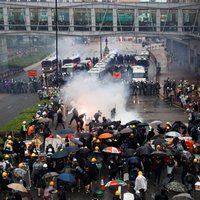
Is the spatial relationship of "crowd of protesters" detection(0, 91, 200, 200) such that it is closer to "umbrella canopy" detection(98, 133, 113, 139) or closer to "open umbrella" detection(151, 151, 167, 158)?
"open umbrella" detection(151, 151, 167, 158)

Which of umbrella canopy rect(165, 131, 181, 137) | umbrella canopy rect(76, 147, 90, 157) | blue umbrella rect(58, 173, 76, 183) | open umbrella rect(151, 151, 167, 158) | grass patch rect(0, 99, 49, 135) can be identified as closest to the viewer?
blue umbrella rect(58, 173, 76, 183)

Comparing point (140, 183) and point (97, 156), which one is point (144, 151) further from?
point (140, 183)

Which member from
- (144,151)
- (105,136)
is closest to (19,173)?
(144,151)

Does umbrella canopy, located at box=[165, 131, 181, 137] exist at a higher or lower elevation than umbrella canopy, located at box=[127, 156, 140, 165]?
higher

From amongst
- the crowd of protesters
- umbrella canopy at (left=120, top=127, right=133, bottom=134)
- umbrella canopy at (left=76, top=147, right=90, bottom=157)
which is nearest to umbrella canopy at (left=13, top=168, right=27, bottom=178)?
the crowd of protesters

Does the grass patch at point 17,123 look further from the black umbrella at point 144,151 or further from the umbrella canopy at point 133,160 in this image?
the umbrella canopy at point 133,160

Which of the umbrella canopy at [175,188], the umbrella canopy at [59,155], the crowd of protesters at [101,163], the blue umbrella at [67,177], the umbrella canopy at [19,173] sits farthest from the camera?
the umbrella canopy at [59,155]

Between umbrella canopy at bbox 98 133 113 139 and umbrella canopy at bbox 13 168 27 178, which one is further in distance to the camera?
umbrella canopy at bbox 98 133 113 139

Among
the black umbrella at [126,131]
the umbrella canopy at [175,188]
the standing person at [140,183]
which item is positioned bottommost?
the standing person at [140,183]

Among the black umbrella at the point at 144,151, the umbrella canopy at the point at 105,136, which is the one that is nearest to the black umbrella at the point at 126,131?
the umbrella canopy at the point at 105,136

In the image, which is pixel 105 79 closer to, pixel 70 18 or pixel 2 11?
pixel 70 18

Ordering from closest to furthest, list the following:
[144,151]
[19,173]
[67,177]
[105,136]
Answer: [67,177] → [19,173] → [144,151] → [105,136]

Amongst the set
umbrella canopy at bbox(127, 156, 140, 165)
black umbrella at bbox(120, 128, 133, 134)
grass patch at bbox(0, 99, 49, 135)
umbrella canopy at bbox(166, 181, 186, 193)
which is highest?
black umbrella at bbox(120, 128, 133, 134)

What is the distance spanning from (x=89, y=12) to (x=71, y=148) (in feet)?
120
